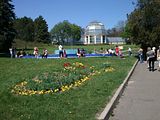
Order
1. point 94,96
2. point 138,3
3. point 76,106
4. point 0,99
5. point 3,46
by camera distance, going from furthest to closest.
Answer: point 3,46 < point 138,3 < point 94,96 < point 0,99 < point 76,106

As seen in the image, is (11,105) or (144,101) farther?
(144,101)

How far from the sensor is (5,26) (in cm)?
7212

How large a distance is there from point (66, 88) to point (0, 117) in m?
5.19

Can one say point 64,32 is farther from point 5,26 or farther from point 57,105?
point 57,105

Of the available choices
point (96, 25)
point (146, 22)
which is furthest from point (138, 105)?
point (96, 25)

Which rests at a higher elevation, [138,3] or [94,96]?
[138,3]

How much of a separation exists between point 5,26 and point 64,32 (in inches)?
3797

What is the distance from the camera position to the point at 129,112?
1047 centimetres

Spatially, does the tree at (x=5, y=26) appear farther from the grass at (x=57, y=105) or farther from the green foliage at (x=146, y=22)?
the grass at (x=57, y=105)

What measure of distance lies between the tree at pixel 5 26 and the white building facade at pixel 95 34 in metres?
110

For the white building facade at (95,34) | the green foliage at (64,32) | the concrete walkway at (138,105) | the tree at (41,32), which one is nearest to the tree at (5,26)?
the concrete walkway at (138,105)

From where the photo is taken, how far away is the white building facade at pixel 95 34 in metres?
186

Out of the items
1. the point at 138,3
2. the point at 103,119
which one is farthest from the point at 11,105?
the point at 138,3

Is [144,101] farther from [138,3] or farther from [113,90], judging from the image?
[138,3]
